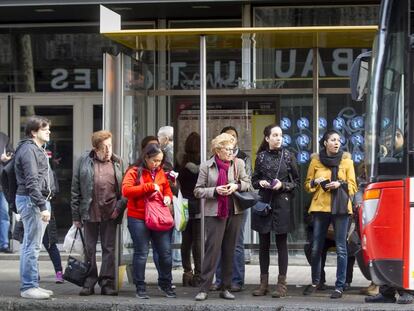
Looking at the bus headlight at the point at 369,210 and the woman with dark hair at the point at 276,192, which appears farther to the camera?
the woman with dark hair at the point at 276,192

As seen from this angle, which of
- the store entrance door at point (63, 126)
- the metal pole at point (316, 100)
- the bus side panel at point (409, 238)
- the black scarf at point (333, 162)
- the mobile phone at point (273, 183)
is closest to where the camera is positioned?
the bus side panel at point (409, 238)

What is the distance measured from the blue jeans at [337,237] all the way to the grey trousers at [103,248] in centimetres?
230

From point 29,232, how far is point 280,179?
2.84m

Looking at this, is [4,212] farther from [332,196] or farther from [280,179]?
[332,196]

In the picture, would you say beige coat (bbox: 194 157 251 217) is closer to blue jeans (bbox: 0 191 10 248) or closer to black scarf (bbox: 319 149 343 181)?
black scarf (bbox: 319 149 343 181)

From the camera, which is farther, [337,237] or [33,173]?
[337,237]

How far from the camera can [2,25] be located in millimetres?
14562

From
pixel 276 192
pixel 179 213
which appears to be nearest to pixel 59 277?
pixel 179 213

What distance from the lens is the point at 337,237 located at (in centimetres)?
972

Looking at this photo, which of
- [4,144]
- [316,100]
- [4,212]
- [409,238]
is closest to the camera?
[409,238]

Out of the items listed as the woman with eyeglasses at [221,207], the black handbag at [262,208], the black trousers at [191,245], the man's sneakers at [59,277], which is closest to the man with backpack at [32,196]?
the man's sneakers at [59,277]

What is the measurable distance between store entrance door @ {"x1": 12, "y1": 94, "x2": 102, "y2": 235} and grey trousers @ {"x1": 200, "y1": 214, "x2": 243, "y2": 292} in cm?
547

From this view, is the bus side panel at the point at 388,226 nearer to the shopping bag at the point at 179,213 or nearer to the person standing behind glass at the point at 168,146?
the shopping bag at the point at 179,213

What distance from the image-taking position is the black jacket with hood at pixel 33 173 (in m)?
9.27
